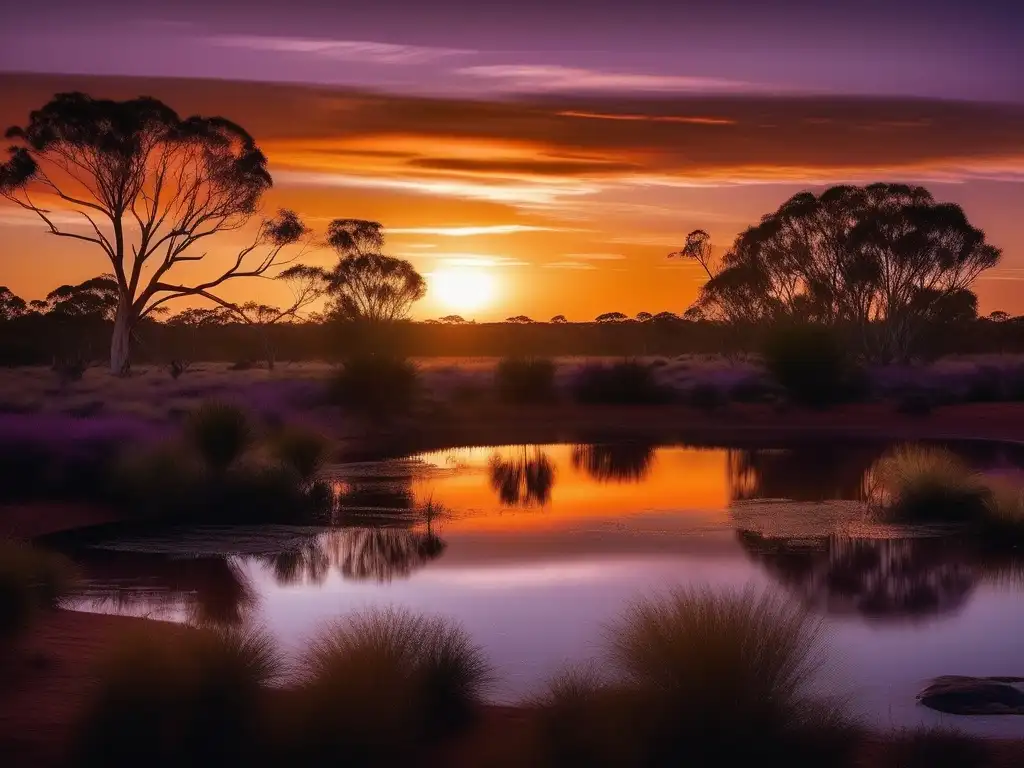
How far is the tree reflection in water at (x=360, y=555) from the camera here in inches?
520

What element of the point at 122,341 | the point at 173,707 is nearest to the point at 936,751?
the point at 173,707

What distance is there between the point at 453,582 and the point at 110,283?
172 feet

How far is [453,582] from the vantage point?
42.0ft

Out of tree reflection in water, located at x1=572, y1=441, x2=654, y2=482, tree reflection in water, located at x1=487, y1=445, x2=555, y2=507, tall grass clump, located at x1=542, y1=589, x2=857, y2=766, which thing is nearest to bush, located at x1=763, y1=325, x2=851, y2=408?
tree reflection in water, located at x1=572, y1=441, x2=654, y2=482

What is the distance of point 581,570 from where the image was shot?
13469 millimetres

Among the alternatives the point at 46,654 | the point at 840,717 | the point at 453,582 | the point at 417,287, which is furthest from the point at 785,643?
the point at 417,287

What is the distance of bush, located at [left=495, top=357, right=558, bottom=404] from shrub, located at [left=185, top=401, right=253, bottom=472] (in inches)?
820

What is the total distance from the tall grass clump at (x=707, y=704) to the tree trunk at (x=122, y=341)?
122 feet

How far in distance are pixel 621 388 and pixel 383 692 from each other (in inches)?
1296

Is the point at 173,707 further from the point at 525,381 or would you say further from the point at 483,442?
the point at 525,381

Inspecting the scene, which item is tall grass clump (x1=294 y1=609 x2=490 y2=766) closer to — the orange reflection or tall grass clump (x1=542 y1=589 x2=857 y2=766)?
tall grass clump (x1=542 y1=589 x2=857 y2=766)

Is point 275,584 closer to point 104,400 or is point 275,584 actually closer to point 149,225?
point 104,400

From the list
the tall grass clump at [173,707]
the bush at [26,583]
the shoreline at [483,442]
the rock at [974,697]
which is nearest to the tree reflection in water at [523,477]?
the shoreline at [483,442]

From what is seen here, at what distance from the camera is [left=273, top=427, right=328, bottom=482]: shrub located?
19594mm
